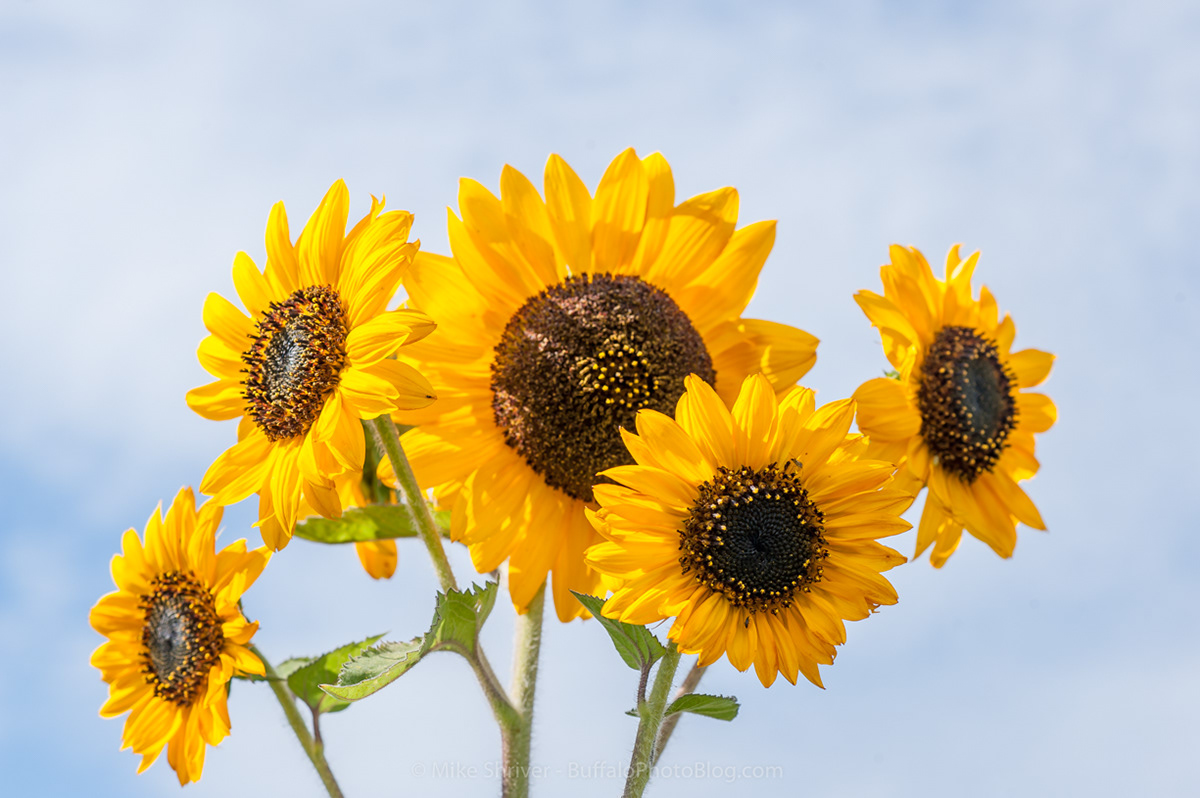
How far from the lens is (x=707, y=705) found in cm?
171

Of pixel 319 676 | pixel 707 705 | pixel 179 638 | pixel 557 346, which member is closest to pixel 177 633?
pixel 179 638

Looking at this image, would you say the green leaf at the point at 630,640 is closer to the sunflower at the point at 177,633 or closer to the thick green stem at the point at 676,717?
the thick green stem at the point at 676,717

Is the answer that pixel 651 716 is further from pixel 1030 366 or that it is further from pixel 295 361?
pixel 1030 366

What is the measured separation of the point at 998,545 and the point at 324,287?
1.59m

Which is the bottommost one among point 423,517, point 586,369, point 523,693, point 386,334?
point 523,693

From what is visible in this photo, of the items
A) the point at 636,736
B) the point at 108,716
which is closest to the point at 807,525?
the point at 636,736

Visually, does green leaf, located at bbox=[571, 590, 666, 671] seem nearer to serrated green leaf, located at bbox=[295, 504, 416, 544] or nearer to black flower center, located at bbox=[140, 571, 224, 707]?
serrated green leaf, located at bbox=[295, 504, 416, 544]

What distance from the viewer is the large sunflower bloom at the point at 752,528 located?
159 centimetres

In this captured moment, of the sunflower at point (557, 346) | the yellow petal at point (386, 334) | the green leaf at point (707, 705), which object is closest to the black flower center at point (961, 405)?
the sunflower at point (557, 346)

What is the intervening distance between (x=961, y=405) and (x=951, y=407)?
31 mm

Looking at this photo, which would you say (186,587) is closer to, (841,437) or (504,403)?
(504,403)

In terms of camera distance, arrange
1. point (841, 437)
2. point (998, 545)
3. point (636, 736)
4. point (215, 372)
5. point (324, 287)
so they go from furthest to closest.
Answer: point (998, 545) < point (215, 372) < point (324, 287) < point (636, 736) < point (841, 437)

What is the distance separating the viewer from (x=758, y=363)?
210cm

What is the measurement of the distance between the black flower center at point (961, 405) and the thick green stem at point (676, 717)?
2.48ft
